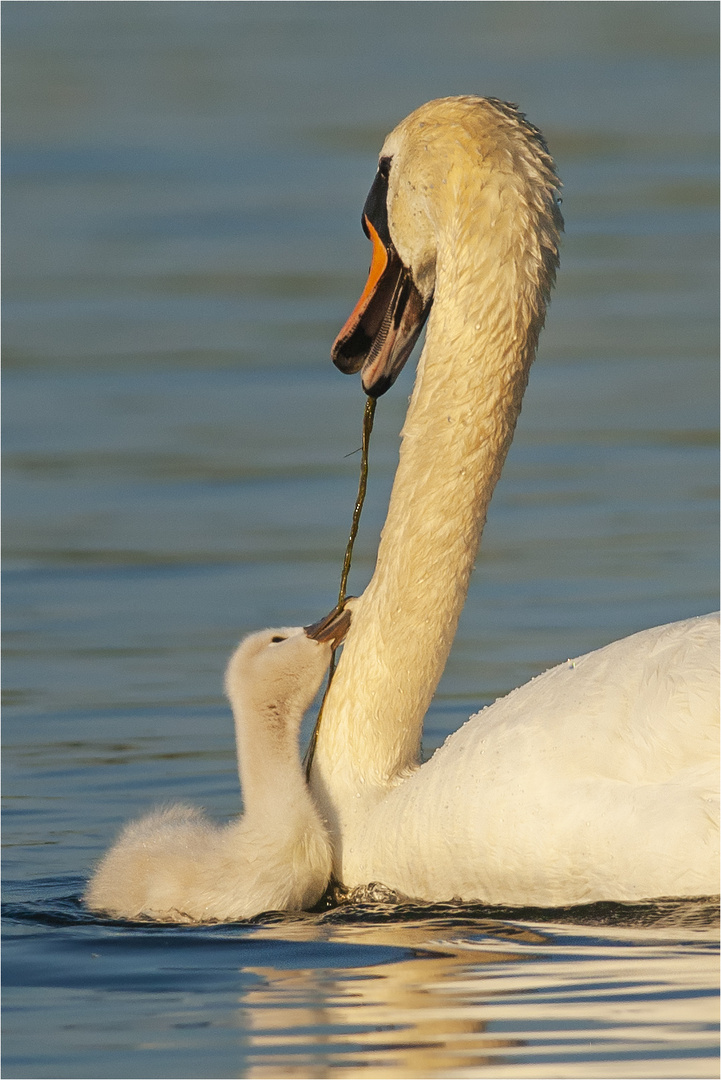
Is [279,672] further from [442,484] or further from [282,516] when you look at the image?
[282,516]

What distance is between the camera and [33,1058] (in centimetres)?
622

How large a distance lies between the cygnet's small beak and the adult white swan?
14cm

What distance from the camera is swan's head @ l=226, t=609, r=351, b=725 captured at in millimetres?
7906

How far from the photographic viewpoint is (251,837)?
7590 mm

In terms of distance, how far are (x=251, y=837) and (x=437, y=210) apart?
7.46 ft

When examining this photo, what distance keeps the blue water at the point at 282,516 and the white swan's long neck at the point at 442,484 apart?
88cm

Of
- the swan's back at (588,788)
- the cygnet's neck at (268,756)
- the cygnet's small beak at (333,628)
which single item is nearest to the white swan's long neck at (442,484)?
the cygnet's small beak at (333,628)

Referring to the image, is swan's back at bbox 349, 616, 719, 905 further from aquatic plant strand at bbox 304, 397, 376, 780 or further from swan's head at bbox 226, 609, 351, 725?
aquatic plant strand at bbox 304, 397, 376, 780

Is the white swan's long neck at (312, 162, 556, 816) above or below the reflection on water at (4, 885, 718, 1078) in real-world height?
above

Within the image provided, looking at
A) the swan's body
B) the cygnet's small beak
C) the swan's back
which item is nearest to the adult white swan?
the swan's back

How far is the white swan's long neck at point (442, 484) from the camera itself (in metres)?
8.16

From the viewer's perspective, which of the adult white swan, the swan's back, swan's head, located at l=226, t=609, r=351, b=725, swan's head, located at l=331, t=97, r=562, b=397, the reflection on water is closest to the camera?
the reflection on water


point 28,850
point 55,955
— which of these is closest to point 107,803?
point 28,850

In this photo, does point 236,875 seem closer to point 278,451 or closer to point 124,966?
point 124,966
